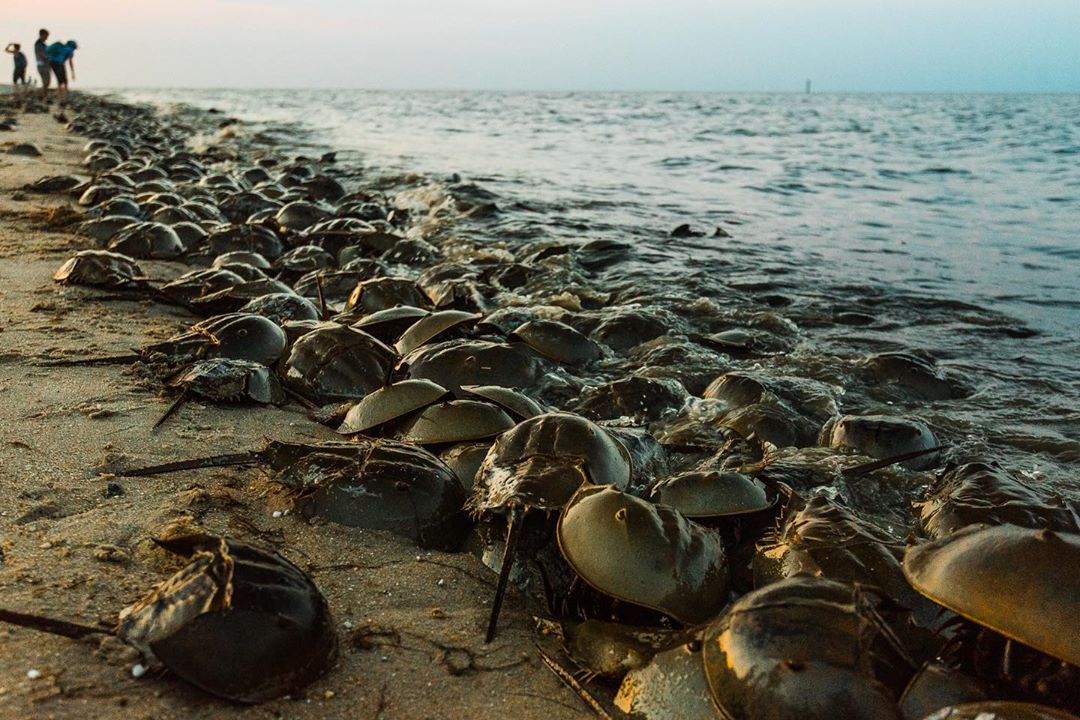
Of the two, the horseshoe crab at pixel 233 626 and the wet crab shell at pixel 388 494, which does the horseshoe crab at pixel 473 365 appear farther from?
the horseshoe crab at pixel 233 626

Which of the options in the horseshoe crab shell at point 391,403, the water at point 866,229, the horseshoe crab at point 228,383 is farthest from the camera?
the water at point 866,229

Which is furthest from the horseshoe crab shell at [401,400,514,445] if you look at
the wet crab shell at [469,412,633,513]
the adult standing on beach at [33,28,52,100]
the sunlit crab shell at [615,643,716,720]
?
the adult standing on beach at [33,28,52,100]

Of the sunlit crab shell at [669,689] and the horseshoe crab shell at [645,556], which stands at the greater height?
the horseshoe crab shell at [645,556]

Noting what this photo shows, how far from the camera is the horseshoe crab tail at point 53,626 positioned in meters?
1.39

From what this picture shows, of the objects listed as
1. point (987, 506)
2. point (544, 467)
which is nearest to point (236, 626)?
point (544, 467)

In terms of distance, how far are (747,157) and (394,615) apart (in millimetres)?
13870

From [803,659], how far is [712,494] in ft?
2.37

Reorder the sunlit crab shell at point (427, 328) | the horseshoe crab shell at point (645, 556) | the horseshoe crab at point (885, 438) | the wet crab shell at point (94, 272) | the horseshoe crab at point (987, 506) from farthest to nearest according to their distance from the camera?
the wet crab shell at point (94, 272) < the sunlit crab shell at point (427, 328) < the horseshoe crab at point (885, 438) < the horseshoe crab at point (987, 506) < the horseshoe crab shell at point (645, 556)

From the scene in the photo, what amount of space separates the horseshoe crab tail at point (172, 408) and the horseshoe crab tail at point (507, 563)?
1.32 metres

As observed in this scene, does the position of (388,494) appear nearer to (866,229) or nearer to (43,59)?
(866,229)

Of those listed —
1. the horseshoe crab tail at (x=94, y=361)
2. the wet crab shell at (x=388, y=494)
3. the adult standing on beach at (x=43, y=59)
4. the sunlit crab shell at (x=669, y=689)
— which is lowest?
the sunlit crab shell at (x=669, y=689)

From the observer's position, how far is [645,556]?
1533 mm

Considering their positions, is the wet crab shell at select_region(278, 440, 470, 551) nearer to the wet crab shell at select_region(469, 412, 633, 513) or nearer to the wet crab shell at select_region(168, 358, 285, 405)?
the wet crab shell at select_region(469, 412, 633, 513)

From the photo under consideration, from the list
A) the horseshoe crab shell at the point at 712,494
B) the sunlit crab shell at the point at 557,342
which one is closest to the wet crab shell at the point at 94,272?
the sunlit crab shell at the point at 557,342
